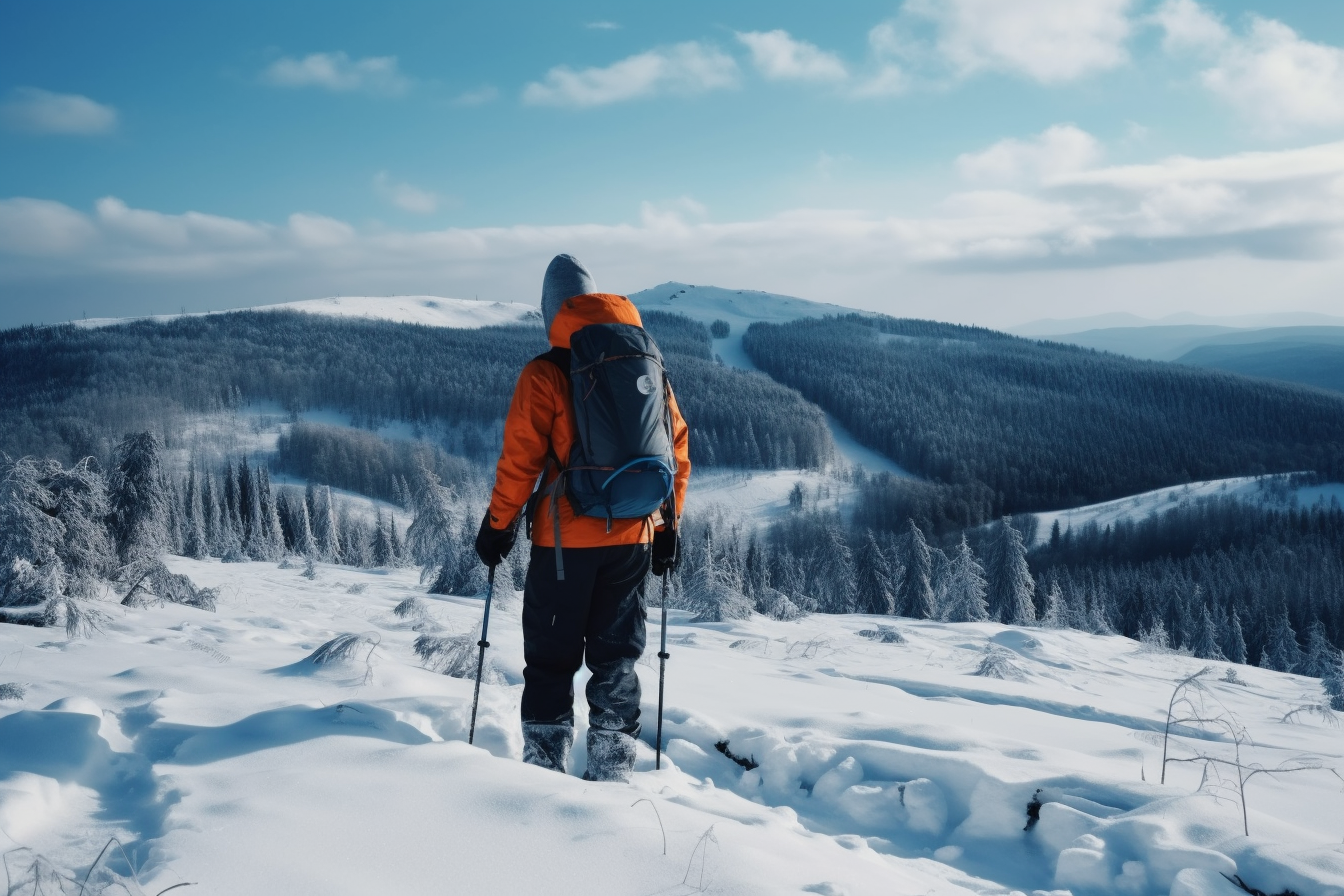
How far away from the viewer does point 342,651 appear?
5043 millimetres

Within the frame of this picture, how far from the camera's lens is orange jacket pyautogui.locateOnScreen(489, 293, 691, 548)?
3.87 m

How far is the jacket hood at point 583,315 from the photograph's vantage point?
12.9 feet

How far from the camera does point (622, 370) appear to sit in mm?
3771

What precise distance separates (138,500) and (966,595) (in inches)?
1364

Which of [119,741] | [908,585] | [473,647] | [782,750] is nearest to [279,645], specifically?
[473,647]

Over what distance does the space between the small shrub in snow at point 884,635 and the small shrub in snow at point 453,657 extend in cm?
865

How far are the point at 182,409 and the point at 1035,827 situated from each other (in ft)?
548

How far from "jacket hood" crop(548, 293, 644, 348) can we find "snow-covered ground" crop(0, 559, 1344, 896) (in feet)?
7.39

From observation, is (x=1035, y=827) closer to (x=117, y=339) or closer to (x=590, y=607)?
(x=590, y=607)

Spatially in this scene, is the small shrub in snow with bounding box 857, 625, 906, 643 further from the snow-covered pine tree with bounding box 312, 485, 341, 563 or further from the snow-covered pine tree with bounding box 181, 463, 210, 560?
the snow-covered pine tree with bounding box 312, 485, 341, 563

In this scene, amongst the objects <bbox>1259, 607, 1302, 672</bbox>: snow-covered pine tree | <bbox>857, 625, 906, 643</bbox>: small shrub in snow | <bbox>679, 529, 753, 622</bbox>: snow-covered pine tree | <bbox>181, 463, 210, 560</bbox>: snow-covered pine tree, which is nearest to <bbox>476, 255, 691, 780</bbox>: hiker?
<bbox>857, 625, 906, 643</bbox>: small shrub in snow

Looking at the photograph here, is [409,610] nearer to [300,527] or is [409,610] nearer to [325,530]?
[300,527]

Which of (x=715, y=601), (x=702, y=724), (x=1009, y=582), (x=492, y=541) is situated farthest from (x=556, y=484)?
(x=1009, y=582)

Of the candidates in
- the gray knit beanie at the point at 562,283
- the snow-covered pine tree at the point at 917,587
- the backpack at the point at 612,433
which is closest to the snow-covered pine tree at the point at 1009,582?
the snow-covered pine tree at the point at 917,587
